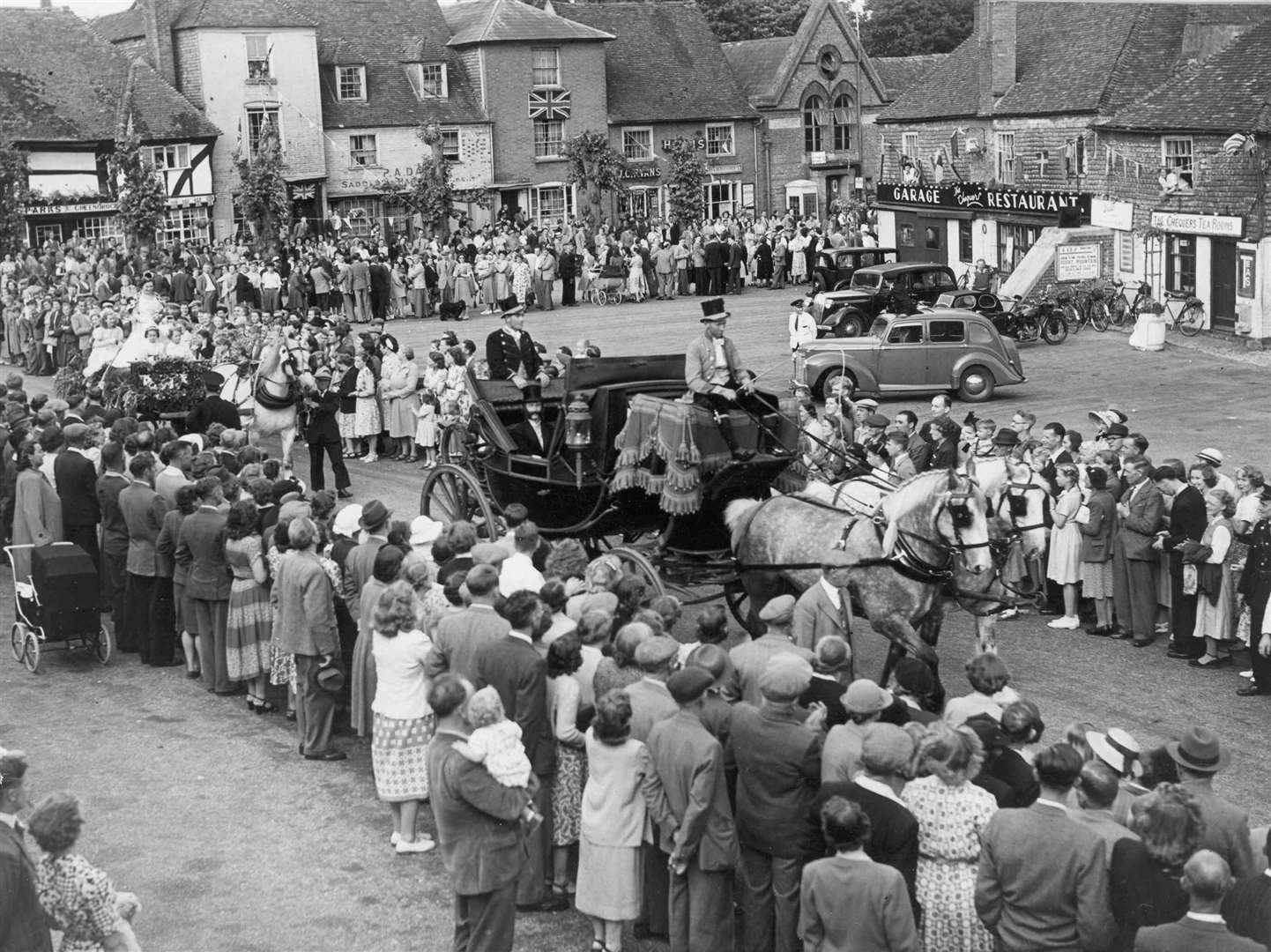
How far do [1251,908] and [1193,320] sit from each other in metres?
29.1

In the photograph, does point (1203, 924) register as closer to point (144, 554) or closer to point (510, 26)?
point (144, 554)

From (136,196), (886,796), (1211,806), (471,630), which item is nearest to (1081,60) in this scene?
(136,196)

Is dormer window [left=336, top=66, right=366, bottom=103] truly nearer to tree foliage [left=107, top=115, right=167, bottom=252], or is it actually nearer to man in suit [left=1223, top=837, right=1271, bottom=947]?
tree foliage [left=107, top=115, right=167, bottom=252]

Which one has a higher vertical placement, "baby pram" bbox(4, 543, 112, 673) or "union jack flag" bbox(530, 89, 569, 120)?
"union jack flag" bbox(530, 89, 569, 120)

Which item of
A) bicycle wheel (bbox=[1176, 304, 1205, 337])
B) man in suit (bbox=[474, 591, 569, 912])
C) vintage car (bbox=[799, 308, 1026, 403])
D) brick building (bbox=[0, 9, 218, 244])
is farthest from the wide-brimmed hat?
brick building (bbox=[0, 9, 218, 244])

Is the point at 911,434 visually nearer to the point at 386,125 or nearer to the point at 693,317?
the point at 693,317

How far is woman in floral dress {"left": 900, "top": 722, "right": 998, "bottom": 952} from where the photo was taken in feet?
23.3

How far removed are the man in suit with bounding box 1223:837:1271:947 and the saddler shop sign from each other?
1313 inches

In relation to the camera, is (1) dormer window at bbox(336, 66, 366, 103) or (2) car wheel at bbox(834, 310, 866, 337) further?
(1) dormer window at bbox(336, 66, 366, 103)

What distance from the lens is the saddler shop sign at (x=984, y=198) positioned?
1505 inches

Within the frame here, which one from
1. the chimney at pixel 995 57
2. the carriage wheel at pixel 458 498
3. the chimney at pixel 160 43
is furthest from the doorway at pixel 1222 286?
the chimney at pixel 160 43

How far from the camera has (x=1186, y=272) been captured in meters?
34.5

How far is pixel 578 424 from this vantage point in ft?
43.7

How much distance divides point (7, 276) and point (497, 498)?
25928 millimetres
